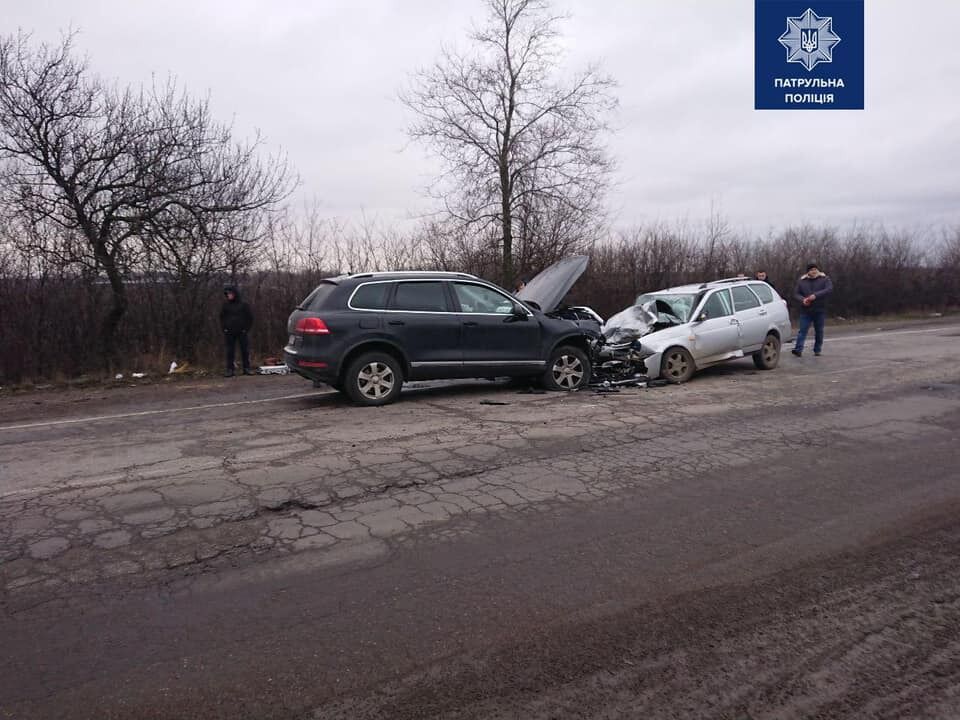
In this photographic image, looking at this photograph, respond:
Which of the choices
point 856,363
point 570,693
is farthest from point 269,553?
point 856,363

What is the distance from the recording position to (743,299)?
38.3 feet

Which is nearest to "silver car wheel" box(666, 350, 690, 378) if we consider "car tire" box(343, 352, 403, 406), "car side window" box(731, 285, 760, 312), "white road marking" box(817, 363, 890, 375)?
"car side window" box(731, 285, 760, 312)

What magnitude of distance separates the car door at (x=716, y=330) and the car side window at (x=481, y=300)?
3.41 metres

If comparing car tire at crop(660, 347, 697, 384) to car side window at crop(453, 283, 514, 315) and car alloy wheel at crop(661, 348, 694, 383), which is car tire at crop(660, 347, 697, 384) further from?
car side window at crop(453, 283, 514, 315)

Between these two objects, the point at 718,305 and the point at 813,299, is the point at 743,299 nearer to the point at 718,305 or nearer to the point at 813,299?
the point at 718,305

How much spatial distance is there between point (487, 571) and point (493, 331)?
592 centimetres

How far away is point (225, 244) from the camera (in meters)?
15.2

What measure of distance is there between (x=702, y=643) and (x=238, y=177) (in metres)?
15.1

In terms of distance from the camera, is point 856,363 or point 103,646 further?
point 856,363

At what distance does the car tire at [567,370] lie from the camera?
32.4 feet

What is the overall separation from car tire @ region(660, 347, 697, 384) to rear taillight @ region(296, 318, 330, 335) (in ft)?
17.7

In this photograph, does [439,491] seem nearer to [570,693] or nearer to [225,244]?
[570,693]

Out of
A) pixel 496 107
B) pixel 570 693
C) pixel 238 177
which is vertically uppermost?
pixel 496 107

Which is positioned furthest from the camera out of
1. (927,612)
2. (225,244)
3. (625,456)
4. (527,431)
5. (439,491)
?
(225,244)
